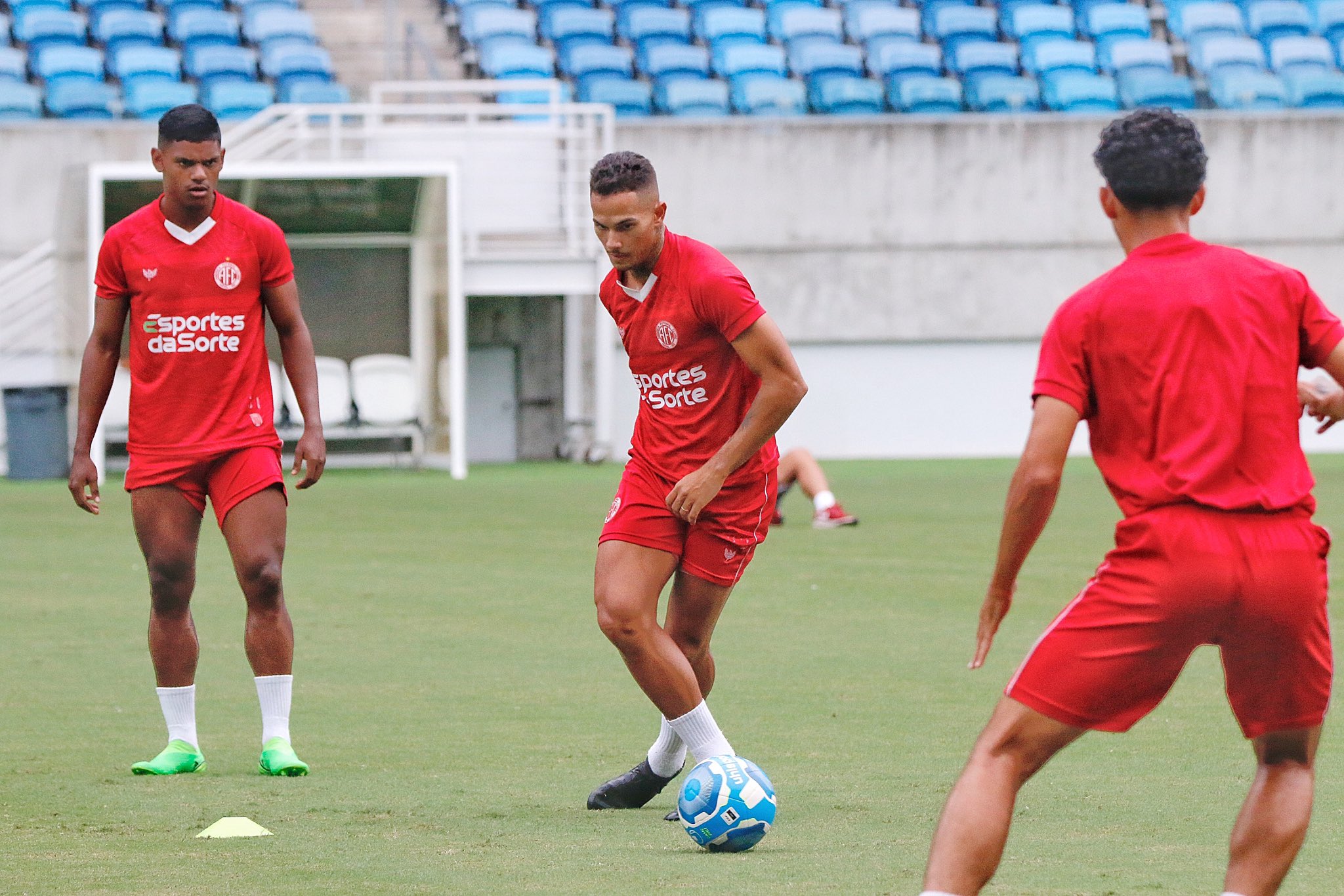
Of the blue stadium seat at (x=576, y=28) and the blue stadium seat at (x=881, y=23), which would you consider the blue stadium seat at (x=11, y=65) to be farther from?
the blue stadium seat at (x=881, y=23)

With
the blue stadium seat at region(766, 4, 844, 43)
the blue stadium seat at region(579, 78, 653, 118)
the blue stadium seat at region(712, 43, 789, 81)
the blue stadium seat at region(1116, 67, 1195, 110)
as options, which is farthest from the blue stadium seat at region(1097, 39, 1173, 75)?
the blue stadium seat at region(579, 78, 653, 118)

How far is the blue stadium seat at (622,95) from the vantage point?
88.1 feet

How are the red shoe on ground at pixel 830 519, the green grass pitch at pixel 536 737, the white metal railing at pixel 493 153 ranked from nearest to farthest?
the green grass pitch at pixel 536 737
the red shoe on ground at pixel 830 519
the white metal railing at pixel 493 153

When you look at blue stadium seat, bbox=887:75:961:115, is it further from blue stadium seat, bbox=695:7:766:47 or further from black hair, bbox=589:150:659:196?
black hair, bbox=589:150:659:196

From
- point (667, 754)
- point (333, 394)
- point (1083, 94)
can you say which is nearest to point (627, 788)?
point (667, 754)

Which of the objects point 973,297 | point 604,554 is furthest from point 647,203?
point 973,297

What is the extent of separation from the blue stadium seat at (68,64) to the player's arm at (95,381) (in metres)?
20.8

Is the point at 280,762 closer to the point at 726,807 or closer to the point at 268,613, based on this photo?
the point at 268,613

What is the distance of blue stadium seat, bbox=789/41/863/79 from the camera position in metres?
27.7

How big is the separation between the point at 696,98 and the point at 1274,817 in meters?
23.9

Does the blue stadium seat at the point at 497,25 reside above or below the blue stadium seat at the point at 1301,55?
above

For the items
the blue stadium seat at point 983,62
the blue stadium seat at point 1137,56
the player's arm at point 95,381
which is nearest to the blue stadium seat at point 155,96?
the blue stadium seat at point 983,62

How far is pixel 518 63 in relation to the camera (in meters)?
27.0

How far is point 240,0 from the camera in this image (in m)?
28.5
